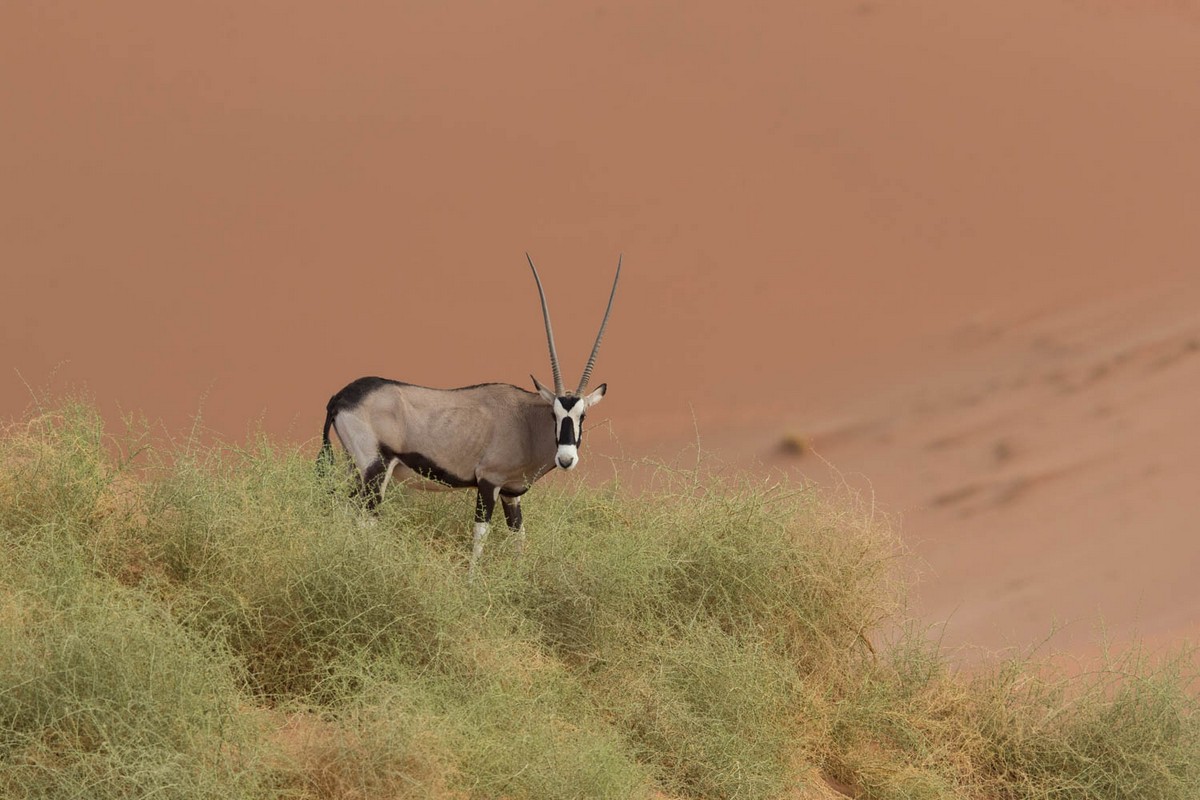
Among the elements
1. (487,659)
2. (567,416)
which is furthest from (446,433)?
(487,659)

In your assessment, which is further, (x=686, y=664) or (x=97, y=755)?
(x=686, y=664)

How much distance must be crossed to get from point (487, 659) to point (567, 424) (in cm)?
129

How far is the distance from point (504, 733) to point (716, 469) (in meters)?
2.71

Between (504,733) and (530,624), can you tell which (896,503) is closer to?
(530,624)

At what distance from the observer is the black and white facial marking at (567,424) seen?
616 centimetres

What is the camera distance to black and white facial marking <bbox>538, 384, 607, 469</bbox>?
6.16 m

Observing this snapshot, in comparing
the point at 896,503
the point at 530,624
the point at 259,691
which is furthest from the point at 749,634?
the point at 896,503

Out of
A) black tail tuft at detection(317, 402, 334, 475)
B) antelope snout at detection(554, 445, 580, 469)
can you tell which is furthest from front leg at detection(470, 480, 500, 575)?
black tail tuft at detection(317, 402, 334, 475)

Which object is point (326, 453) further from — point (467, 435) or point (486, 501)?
point (486, 501)

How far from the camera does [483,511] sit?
661cm

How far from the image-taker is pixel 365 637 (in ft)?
17.2

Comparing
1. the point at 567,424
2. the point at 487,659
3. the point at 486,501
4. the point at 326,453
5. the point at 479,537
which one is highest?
the point at 567,424

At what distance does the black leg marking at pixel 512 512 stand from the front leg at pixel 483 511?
8 cm

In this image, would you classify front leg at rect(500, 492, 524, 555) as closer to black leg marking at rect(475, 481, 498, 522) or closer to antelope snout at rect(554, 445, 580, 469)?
black leg marking at rect(475, 481, 498, 522)
